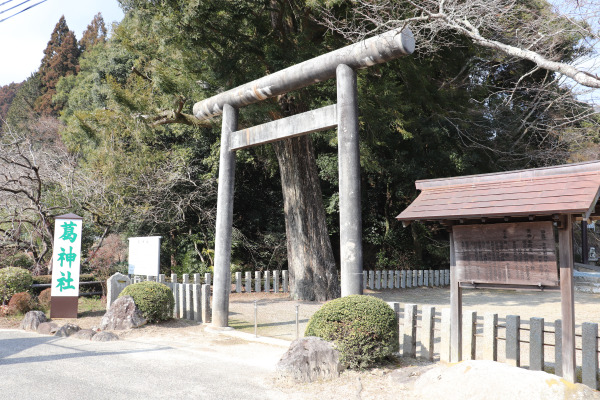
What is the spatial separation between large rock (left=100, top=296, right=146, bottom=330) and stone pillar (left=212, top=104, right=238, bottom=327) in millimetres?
1495

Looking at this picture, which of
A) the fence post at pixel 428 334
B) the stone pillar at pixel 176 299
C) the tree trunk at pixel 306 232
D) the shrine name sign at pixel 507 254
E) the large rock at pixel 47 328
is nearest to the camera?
the shrine name sign at pixel 507 254

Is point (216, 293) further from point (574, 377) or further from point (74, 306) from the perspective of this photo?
point (574, 377)

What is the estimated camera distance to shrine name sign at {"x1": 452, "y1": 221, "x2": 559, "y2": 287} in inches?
200

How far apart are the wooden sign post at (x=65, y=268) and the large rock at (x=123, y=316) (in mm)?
1979

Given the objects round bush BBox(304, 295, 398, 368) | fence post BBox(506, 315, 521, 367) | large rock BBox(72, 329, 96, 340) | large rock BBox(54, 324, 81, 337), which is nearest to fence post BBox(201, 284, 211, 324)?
large rock BBox(72, 329, 96, 340)

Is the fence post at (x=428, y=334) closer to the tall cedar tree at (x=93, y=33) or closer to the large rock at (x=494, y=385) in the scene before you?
the large rock at (x=494, y=385)

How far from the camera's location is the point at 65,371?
5.91m

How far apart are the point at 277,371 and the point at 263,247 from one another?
39.7 feet

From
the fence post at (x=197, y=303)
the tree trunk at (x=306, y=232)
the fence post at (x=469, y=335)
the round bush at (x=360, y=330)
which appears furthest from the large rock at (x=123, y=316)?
the fence post at (x=469, y=335)

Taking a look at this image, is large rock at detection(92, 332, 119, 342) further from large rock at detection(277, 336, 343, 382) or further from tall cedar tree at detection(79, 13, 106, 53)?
tall cedar tree at detection(79, 13, 106, 53)

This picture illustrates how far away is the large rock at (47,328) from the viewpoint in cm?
853

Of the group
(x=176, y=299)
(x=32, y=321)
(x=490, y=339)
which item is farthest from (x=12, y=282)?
(x=490, y=339)

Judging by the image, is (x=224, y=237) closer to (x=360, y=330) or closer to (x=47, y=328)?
(x=47, y=328)

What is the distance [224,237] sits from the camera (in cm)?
877
